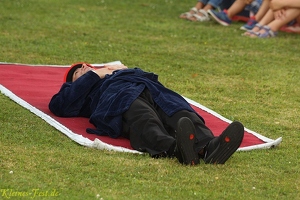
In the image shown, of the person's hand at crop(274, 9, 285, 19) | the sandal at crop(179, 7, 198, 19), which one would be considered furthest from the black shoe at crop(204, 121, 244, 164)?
the sandal at crop(179, 7, 198, 19)

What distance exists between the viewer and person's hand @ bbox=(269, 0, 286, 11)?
9897 millimetres

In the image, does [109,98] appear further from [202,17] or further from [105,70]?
[202,17]

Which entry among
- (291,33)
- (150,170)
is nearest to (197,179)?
(150,170)

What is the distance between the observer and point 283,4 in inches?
389

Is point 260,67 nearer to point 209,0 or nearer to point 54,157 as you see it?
point 209,0

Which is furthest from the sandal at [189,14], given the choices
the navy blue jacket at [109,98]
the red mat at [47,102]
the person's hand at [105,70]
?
the navy blue jacket at [109,98]

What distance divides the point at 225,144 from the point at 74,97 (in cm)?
151

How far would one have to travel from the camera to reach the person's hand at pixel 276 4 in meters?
9.90

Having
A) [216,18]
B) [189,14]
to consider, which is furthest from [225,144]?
[189,14]

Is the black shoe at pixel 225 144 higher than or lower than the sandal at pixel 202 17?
higher

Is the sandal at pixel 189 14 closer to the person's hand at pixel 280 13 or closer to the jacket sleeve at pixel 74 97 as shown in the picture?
Answer: the person's hand at pixel 280 13

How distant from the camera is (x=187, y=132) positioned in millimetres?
4578

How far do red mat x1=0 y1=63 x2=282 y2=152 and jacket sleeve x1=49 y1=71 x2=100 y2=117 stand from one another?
0.06m

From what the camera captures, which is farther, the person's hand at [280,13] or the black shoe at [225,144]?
the person's hand at [280,13]
